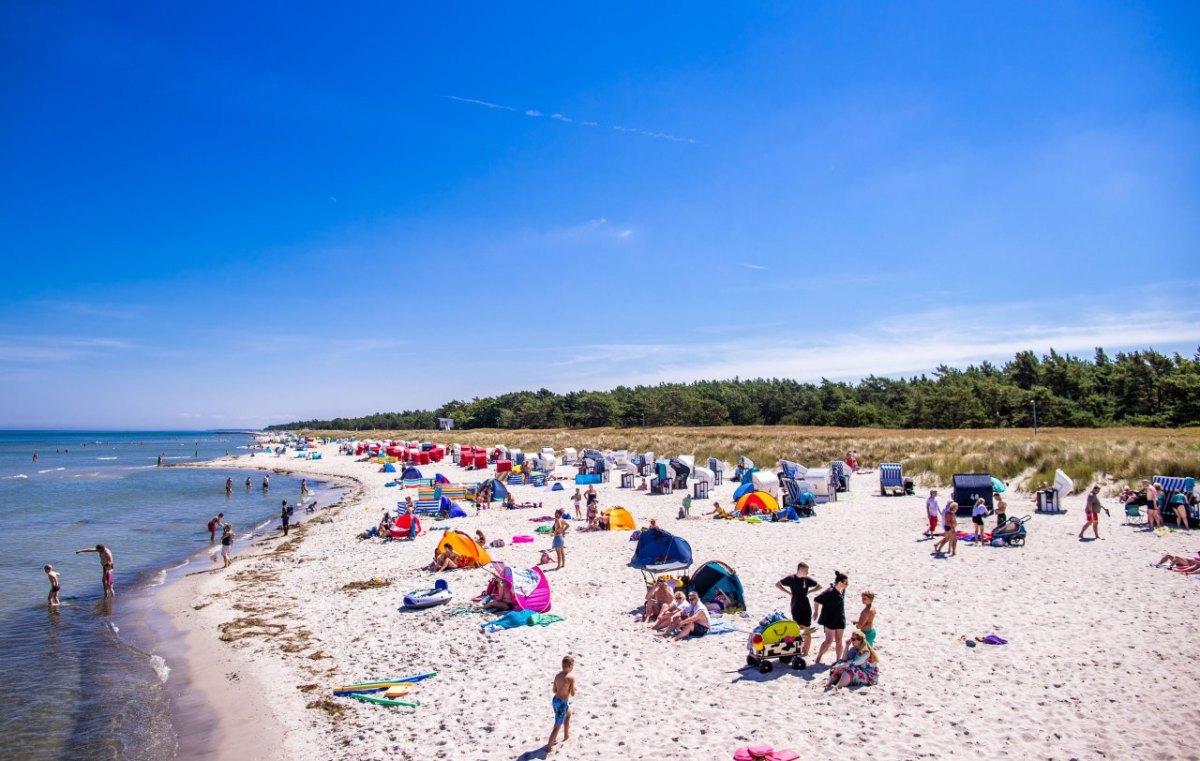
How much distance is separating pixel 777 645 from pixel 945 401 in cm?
5689

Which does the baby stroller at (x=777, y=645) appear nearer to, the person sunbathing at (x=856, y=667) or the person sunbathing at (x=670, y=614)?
the person sunbathing at (x=856, y=667)

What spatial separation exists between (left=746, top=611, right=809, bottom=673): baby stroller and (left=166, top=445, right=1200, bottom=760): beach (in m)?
0.21

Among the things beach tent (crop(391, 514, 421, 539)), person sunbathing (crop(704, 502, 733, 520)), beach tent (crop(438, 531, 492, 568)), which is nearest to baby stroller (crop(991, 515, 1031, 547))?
person sunbathing (crop(704, 502, 733, 520))

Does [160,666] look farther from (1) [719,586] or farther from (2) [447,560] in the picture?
(1) [719,586]

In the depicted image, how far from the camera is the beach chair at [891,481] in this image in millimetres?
24844

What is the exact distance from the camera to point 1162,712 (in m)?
6.85

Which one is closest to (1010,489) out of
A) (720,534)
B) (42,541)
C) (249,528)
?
(720,534)

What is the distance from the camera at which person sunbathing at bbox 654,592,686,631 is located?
10.2m

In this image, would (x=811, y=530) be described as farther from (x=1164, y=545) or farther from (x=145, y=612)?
(x=145, y=612)

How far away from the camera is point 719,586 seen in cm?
1112

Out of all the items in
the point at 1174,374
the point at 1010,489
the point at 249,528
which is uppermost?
the point at 1174,374

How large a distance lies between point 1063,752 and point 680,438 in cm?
4712

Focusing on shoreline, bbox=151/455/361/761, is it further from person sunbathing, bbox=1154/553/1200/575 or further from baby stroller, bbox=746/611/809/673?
person sunbathing, bbox=1154/553/1200/575

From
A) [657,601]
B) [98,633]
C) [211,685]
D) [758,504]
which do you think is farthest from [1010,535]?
[98,633]
